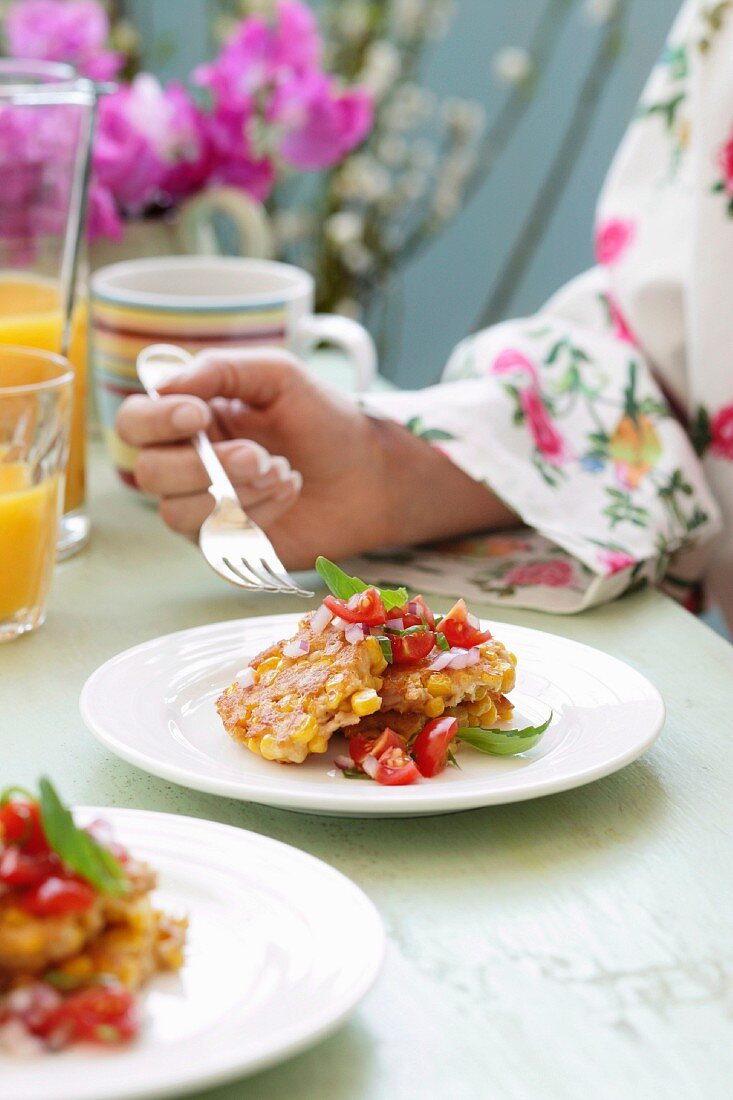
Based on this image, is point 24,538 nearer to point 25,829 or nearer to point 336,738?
point 336,738

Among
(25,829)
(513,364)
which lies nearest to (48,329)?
(513,364)

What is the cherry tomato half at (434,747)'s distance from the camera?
612 mm

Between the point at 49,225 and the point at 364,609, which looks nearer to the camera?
the point at 364,609

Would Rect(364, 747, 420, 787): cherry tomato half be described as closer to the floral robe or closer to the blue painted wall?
the floral robe

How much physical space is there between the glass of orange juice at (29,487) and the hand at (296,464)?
7 cm

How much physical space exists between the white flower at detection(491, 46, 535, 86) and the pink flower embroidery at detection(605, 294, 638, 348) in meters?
1.61

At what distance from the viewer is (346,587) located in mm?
673

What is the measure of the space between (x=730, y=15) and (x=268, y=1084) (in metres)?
0.90

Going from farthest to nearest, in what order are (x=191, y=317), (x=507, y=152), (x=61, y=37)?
(x=507, y=152) < (x=61, y=37) < (x=191, y=317)

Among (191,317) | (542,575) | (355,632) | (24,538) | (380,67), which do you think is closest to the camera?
(355,632)

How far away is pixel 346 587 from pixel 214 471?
0.78 feet

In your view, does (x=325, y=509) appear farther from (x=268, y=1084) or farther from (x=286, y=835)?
(x=268, y=1084)

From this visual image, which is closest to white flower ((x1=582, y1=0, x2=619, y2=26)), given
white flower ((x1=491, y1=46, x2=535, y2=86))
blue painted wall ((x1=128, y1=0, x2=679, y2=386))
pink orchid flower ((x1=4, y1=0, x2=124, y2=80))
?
blue painted wall ((x1=128, y1=0, x2=679, y2=386))

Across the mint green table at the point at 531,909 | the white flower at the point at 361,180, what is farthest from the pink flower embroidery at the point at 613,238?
the white flower at the point at 361,180
